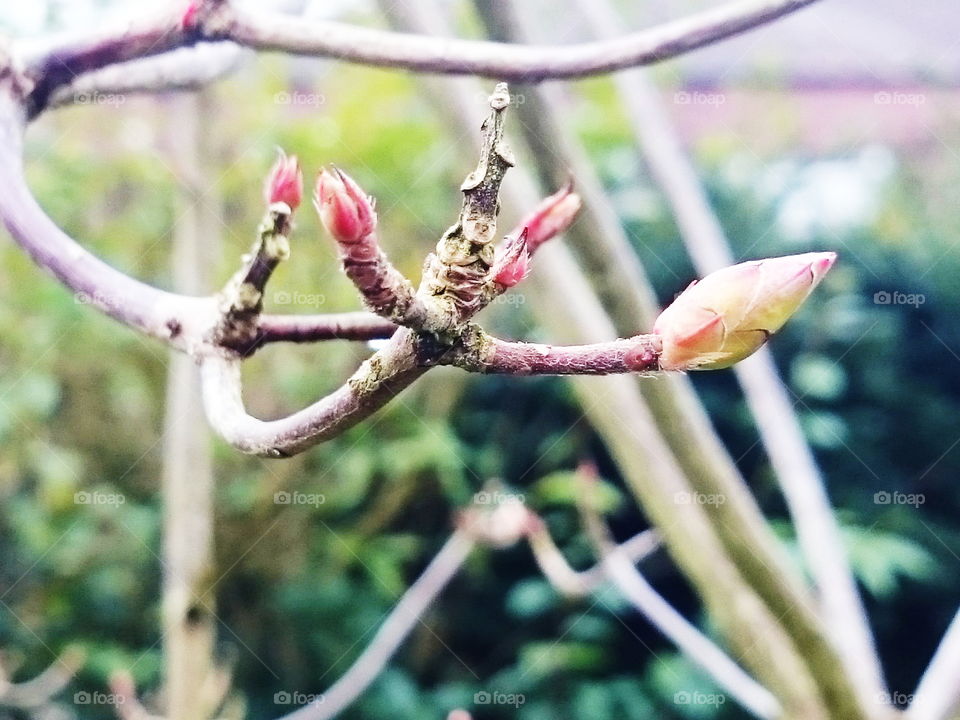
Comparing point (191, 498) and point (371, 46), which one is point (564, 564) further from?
point (371, 46)

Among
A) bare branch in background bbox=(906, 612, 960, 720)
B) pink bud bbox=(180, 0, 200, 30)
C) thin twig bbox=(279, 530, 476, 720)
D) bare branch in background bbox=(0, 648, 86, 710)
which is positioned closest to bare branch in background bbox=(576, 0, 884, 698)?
bare branch in background bbox=(906, 612, 960, 720)

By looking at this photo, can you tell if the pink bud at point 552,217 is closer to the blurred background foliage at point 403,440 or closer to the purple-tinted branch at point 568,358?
the purple-tinted branch at point 568,358

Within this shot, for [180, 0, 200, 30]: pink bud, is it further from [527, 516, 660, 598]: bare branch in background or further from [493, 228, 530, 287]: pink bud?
[527, 516, 660, 598]: bare branch in background

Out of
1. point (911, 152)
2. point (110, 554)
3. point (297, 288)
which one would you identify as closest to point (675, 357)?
point (297, 288)

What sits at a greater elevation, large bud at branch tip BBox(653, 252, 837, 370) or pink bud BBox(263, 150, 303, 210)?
pink bud BBox(263, 150, 303, 210)

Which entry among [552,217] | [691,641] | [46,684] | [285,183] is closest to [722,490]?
[691,641]

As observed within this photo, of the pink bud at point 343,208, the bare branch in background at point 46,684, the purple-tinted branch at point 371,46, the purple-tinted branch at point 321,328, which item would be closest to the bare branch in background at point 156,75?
the purple-tinted branch at point 371,46
